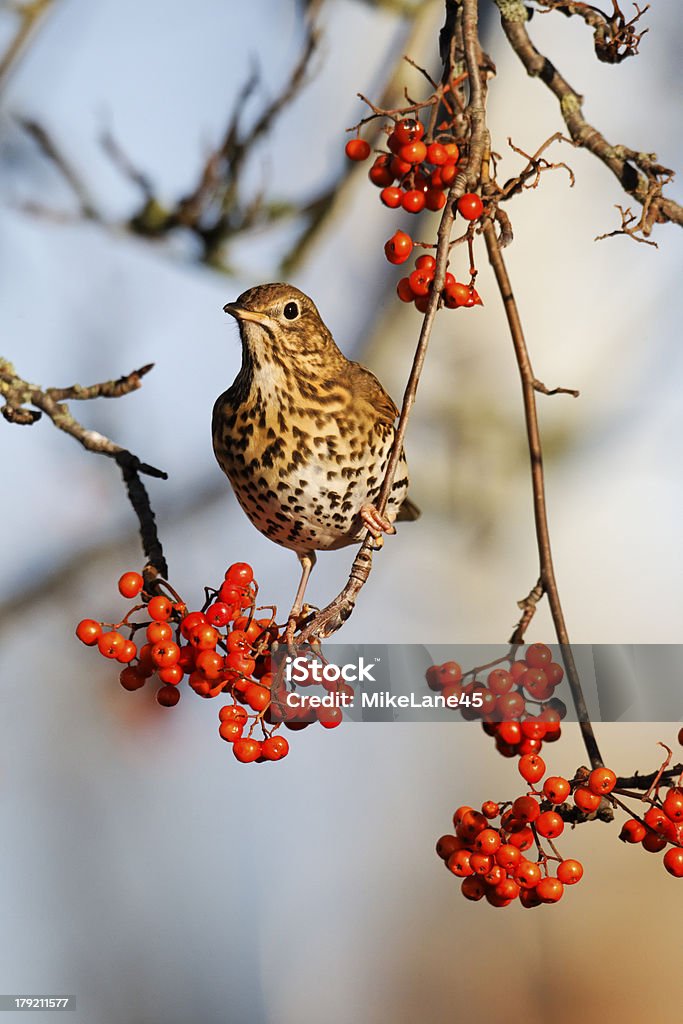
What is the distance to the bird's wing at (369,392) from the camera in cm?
→ 101

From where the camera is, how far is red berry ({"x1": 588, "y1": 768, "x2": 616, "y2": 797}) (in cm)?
76

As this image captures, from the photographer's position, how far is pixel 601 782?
76cm

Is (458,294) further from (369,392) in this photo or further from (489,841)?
(489,841)

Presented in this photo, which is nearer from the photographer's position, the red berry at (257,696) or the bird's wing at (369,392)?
the red berry at (257,696)

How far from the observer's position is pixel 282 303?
3.11ft

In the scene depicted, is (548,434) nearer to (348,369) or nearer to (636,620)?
(636,620)

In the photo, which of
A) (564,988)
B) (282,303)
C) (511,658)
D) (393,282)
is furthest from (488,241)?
(564,988)

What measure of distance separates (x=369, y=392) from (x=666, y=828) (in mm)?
501

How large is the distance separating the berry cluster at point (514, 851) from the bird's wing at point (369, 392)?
0.38m

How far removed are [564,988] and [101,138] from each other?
4.48 feet

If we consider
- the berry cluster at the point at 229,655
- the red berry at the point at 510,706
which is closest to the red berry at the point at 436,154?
the berry cluster at the point at 229,655

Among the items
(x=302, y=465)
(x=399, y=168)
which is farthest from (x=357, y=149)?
(x=302, y=465)

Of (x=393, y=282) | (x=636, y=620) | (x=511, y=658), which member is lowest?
(x=511, y=658)

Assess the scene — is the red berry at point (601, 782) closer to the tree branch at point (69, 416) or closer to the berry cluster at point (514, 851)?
the berry cluster at point (514, 851)
